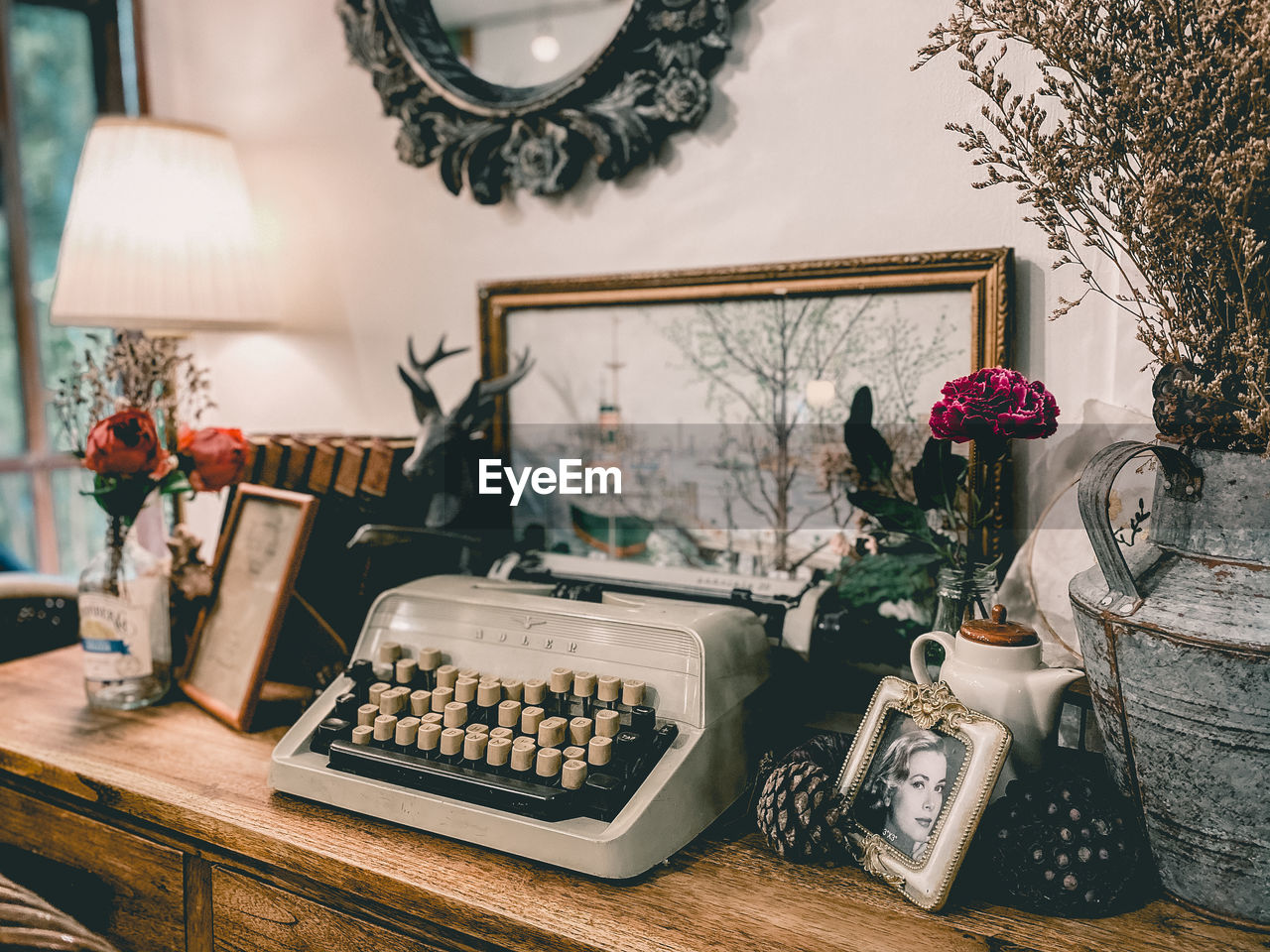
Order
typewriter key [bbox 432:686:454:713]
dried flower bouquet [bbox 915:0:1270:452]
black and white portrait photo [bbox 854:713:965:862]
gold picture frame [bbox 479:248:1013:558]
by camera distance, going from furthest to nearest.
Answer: gold picture frame [bbox 479:248:1013:558] < typewriter key [bbox 432:686:454:713] < black and white portrait photo [bbox 854:713:965:862] < dried flower bouquet [bbox 915:0:1270:452]

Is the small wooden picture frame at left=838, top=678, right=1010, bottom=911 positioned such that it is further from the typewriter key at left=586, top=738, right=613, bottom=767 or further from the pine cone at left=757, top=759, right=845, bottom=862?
the typewriter key at left=586, top=738, right=613, bottom=767

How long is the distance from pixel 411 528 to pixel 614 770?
0.54 m

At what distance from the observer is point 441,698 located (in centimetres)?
98

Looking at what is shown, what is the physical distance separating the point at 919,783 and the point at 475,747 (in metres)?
0.43

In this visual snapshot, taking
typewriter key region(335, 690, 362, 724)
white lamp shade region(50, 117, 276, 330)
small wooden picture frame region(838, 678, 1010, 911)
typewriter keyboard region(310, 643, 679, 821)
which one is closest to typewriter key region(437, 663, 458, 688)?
typewriter keyboard region(310, 643, 679, 821)

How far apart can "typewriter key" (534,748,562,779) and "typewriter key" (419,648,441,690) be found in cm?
23

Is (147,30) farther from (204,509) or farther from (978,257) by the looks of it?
(978,257)

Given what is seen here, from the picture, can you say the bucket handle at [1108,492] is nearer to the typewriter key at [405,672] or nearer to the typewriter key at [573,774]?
the typewriter key at [573,774]

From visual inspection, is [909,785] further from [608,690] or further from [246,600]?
[246,600]

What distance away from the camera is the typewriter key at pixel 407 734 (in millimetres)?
930

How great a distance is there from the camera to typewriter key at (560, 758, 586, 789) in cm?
83

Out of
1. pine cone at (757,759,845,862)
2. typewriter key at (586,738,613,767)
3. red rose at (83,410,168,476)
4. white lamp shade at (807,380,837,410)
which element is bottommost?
pine cone at (757,759,845,862)

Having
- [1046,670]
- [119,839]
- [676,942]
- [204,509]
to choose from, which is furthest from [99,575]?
[1046,670]

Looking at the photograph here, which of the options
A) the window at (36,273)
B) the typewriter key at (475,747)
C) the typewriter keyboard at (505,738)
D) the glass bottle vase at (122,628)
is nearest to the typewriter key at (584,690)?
the typewriter keyboard at (505,738)
